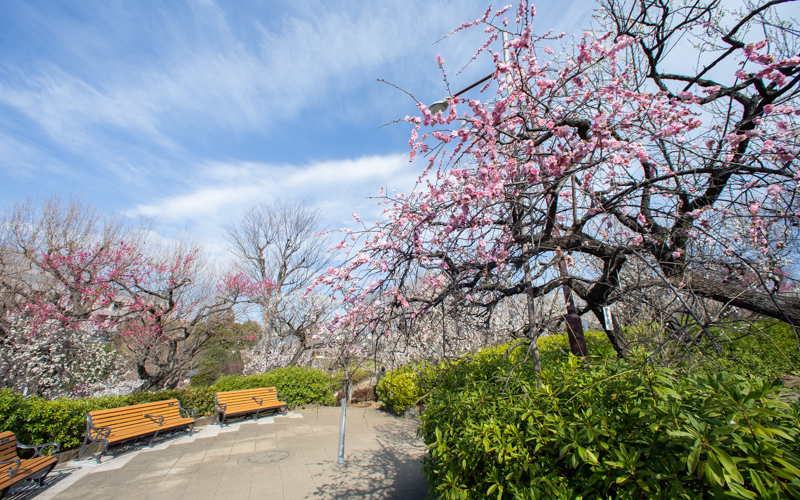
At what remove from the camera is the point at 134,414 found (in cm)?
608

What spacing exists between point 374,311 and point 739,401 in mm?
2546

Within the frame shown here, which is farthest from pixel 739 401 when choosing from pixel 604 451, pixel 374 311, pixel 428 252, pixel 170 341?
pixel 170 341

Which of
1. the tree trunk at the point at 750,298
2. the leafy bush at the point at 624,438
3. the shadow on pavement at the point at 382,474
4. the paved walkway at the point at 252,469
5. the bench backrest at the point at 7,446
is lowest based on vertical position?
the shadow on pavement at the point at 382,474

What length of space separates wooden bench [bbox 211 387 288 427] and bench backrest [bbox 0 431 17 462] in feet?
11.8

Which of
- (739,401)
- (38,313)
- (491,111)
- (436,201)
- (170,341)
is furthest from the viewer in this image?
(170,341)

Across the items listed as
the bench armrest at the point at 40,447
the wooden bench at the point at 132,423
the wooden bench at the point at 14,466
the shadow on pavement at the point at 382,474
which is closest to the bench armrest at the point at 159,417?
the wooden bench at the point at 132,423

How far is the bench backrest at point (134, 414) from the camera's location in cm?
554

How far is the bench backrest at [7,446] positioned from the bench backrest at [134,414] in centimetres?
110

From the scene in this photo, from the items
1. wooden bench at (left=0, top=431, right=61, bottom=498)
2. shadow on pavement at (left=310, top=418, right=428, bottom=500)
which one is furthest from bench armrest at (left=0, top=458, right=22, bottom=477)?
shadow on pavement at (left=310, top=418, right=428, bottom=500)

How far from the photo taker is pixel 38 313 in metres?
7.84

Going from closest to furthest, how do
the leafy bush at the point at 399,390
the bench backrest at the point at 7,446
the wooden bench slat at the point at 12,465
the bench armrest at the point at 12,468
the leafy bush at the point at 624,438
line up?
the leafy bush at the point at 624,438 < the wooden bench slat at the point at 12,465 < the bench armrest at the point at 12,468 < the bench backrest at the point at 7,446 < the leafy bush at the point at 399,390

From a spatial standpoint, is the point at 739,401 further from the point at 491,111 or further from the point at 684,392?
the point at 491,111

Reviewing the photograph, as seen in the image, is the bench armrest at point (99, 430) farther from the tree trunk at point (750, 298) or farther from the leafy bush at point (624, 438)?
the tree trunk at point (750, 298)

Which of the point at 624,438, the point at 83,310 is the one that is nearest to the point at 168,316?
the point at 83,310
